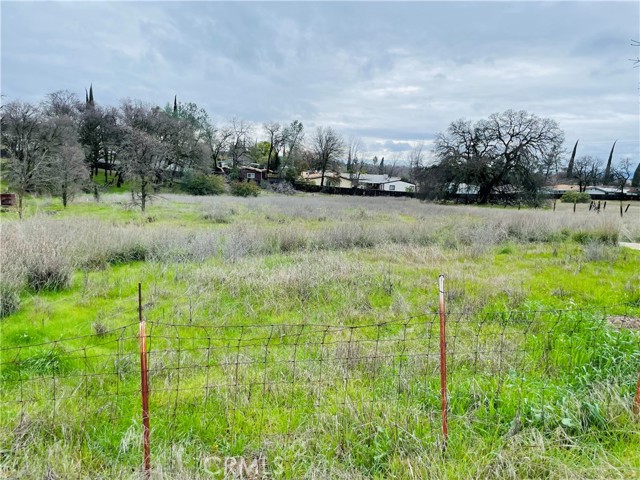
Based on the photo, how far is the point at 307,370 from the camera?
3.61m

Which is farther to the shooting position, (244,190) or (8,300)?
(244,190)

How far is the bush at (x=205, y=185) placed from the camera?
38.0 metres

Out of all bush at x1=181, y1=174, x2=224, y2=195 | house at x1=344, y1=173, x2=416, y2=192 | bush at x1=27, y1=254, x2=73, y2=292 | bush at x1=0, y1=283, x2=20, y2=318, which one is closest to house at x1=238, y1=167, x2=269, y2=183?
bush at x1=181, y1=174, x2=224, y2=195

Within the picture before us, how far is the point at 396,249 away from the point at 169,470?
8292mm

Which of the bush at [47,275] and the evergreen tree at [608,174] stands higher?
the evergreen tree at [608,174]

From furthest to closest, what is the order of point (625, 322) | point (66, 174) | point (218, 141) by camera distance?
1. point (218, 141)
2. point (66, 174)
3. point (625, 322)

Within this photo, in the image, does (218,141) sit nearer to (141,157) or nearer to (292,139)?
(292,139)

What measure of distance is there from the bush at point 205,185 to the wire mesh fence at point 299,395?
35.3 meters

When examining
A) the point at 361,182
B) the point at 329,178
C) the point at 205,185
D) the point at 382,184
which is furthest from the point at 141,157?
the point at 382,184

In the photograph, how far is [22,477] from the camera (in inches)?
87.1

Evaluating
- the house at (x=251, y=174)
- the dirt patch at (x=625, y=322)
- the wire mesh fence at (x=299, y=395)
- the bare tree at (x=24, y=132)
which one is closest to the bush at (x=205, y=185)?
the bare tree at (x=24, y=132)

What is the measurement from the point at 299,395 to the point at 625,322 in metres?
4.56

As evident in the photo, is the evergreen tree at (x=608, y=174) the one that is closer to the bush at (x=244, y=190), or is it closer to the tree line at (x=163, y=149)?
the tree line at (x=163, y=149)

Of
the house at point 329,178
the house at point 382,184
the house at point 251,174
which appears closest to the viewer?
the house at point 251,174
